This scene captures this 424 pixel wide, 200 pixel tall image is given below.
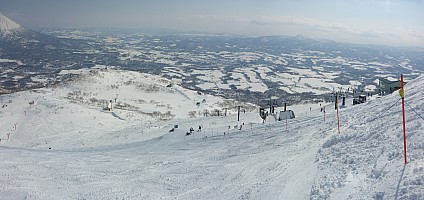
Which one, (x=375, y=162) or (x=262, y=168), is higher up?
(x=375, y=162)

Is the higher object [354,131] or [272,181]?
[354,131]

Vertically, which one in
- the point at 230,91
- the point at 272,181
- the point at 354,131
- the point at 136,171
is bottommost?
the point at 230,91

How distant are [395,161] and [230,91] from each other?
124 metres

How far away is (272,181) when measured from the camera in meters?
13.7

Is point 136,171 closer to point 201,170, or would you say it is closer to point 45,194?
point 201,170

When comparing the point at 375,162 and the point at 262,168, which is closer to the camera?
the point at 375,162

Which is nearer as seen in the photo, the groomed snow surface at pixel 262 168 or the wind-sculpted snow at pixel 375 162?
the wind-sculpted snow at pixel 375 162

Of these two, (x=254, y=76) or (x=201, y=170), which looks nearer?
(x=201, y=170)

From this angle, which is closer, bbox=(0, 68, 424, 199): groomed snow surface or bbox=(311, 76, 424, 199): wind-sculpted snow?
bbox=(311, 76, 424, 199): wind-sculpted snow

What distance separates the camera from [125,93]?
4252 inches

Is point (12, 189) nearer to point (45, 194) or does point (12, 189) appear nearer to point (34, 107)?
point (45, 194)

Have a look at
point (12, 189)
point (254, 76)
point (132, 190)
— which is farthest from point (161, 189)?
point (254, 76)

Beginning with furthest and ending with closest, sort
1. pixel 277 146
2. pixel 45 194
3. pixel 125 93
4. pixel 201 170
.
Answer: pixel 125 93 → pixel 277 146 → pixel 201 170 → pixel 45 194

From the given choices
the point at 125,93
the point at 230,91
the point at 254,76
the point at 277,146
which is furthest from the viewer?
the point at 254,76
